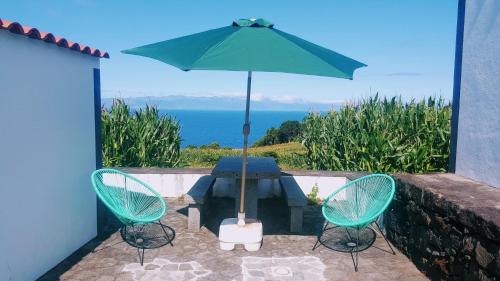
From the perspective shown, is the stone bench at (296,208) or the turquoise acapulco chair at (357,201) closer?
the turquoise acapulco chair at (357,201)

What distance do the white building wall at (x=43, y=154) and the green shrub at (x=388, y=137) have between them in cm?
489

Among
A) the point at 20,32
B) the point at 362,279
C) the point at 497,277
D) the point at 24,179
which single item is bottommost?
the point at 362,279

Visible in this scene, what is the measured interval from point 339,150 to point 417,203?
163 inches

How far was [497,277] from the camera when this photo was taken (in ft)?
10.00

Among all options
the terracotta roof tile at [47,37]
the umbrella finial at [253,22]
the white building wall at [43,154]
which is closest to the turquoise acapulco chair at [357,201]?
the umbrella finial at [253,22]

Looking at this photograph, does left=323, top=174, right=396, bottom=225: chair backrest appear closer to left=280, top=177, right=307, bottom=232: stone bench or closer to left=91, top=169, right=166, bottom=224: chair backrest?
left=280, top=177, right=307, bottom=232: stone bench

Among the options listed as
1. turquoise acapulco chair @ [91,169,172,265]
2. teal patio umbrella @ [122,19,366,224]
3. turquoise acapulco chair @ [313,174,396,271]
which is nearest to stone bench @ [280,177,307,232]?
turquoise acapulco chair @ [313,174,396,271]

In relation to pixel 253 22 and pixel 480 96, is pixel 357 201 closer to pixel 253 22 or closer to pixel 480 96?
pixel 480 96

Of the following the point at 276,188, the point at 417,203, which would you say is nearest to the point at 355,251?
the point at 417,203

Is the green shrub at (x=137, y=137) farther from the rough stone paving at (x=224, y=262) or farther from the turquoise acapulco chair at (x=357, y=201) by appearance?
the turquoise acapulco chair at (x=357, y=201)

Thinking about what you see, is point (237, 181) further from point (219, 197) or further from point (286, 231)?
point (219, 197)

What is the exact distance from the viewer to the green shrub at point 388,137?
743 cm

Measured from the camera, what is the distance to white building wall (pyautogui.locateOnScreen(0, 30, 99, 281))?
3.51 metres

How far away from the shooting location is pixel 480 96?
4.50 m
